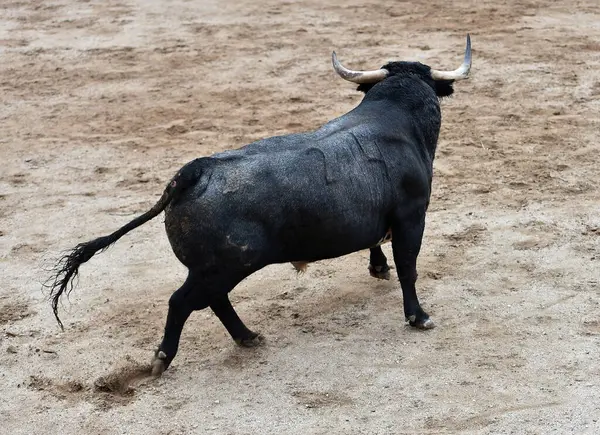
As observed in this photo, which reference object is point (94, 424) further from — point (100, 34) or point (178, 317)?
point (100, 34)

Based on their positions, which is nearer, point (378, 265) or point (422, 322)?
point (422, 322)

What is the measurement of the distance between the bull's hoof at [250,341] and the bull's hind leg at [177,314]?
1.51 feet

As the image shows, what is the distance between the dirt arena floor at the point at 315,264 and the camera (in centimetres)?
635

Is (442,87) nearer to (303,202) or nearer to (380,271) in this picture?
(380,271)

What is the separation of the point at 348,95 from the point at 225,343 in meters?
5.31

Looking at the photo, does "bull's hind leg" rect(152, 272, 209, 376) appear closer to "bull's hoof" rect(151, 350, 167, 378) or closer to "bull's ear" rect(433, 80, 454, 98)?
"bull's hoof" rect(151, 350, 167, 378)

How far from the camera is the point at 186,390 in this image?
653 cm

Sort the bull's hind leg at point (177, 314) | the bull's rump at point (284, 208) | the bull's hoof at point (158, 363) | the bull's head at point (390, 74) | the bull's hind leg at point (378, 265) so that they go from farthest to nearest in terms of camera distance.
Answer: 1. the bull's hind leg at point (378, 265)
2. the bull's head at point (390, 74)
3. the bull's hoof at point (158, 363)
4. the bull's hind leg at point (177, 314)
5. the bull's rump at point (284, 208)

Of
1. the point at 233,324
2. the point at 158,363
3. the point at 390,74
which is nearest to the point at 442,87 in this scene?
the point at 390,74

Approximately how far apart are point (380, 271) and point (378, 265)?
55mm

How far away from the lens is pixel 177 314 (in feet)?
21.4

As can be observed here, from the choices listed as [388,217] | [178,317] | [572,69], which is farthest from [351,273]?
[572,69]

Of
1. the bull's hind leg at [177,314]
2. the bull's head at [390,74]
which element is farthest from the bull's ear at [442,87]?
the bull's hind leg at [177,314]

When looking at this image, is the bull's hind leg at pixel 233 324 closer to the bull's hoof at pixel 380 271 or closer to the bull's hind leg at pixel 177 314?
the bull's hind leg at pixel 177 314
